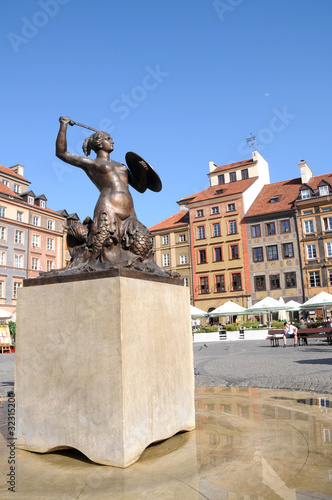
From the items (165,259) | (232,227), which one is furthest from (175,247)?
(232,227)

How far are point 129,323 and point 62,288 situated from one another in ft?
2.34

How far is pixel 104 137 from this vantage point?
4.48 m

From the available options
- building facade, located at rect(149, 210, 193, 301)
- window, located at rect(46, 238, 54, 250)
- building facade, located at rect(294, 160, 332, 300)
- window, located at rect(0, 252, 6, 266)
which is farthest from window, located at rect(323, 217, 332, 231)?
window, located at rect(0, 252, 6, 266)

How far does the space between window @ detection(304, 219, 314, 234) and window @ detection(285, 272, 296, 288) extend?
4.16 metres

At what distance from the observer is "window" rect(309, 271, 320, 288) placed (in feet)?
122

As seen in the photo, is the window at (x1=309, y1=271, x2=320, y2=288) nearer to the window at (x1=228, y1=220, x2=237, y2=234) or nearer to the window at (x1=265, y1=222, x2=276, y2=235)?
the window at (x1=265, y1=222, x2=276, y2=235)

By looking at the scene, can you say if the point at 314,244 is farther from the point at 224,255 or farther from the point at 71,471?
the point at 71,471

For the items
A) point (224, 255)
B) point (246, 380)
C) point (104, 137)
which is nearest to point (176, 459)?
point (104, 137)

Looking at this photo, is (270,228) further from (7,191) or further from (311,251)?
(7,191)

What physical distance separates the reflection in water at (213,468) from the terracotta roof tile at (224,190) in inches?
1555

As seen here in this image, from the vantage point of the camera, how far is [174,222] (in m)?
48.5

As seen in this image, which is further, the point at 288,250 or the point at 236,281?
the point at 236,281

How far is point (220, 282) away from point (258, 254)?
4.82 m

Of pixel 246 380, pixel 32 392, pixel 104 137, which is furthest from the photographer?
pixel 246 380
